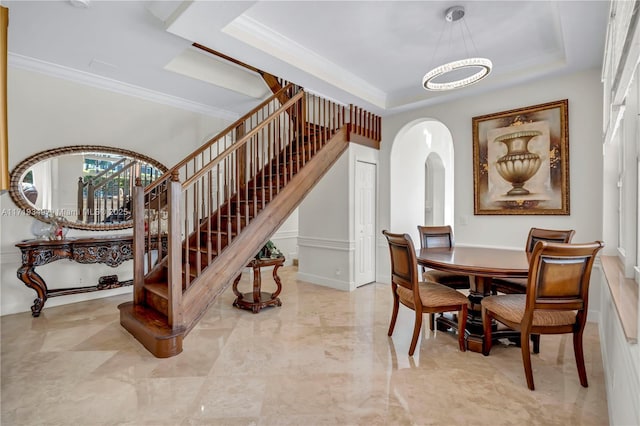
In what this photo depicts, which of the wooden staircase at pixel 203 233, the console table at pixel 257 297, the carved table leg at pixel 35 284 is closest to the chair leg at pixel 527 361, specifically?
the wooden staircase at pixel 203 233

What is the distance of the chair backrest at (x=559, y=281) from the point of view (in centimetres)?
200

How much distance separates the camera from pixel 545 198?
3697mm

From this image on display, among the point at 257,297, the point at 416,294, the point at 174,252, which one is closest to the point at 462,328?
the point at 416,294

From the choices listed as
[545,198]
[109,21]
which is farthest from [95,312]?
[545,198]

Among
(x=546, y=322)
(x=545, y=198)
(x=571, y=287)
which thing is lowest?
(x=546, y=322)

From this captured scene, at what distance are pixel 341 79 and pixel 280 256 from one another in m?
2.40

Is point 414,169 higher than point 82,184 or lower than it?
higher

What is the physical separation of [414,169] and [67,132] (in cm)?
521

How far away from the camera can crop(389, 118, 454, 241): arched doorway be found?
16.7 feet

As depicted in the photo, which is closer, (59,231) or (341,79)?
(59,231)

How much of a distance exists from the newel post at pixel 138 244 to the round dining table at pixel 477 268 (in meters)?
2.73

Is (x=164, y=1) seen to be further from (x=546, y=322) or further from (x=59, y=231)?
(x=546, y=322)

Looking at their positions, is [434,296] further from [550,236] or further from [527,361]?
[550,236]

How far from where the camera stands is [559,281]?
2.04 metres
